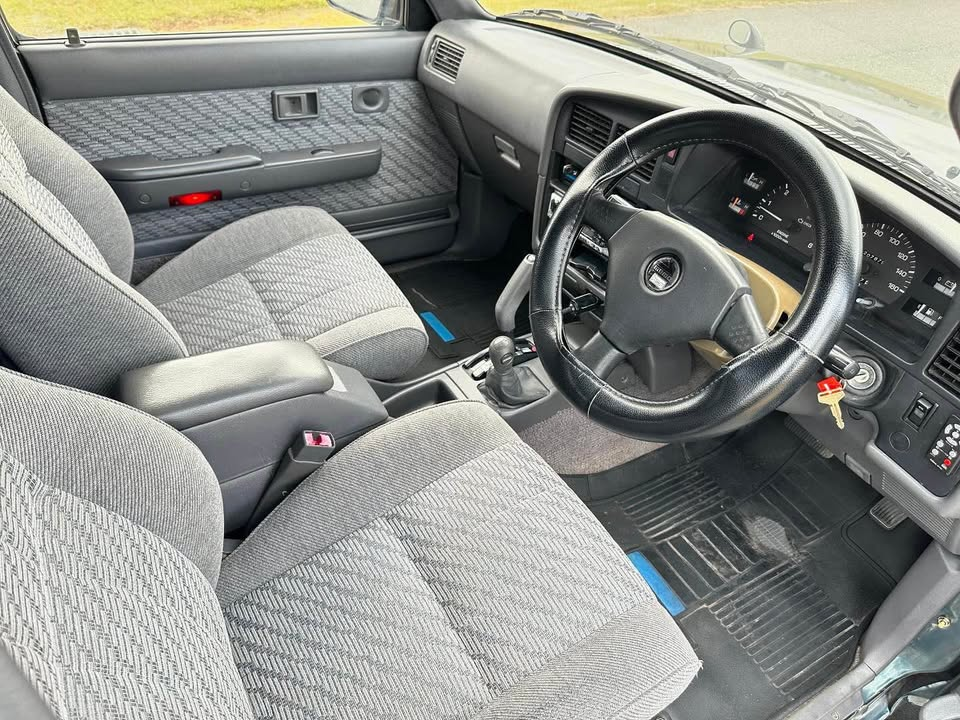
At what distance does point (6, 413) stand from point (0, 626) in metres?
0.31

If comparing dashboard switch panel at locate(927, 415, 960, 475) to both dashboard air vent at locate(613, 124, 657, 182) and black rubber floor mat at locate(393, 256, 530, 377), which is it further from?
black rubber floor mat at locate(393, 256, 530, 377)

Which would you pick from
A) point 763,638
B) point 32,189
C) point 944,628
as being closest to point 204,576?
point 32,189

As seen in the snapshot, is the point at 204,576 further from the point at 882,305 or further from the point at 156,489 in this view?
the point at 882,305

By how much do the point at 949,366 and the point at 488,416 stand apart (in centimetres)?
68

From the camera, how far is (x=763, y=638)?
5.08 ft

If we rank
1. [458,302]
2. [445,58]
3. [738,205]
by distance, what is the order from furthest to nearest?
[458,302]
[445,58]
[738,205]

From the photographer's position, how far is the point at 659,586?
1.63 meters

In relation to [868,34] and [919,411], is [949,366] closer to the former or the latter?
[919,411]

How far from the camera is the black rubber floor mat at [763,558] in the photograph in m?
1.49

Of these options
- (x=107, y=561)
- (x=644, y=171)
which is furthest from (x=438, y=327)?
(x=107, y=561)

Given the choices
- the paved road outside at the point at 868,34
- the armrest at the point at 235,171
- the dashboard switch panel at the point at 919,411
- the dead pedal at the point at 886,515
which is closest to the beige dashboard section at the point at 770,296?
the dashboard switch panel at the point at 919,411

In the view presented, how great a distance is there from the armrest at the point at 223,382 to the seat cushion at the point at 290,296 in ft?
0.89

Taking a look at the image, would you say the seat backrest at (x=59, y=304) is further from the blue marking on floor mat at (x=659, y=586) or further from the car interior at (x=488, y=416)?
the blue marking on floor mat at (x=659, y=586)

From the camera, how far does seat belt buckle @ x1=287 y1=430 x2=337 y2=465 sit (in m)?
1.20
